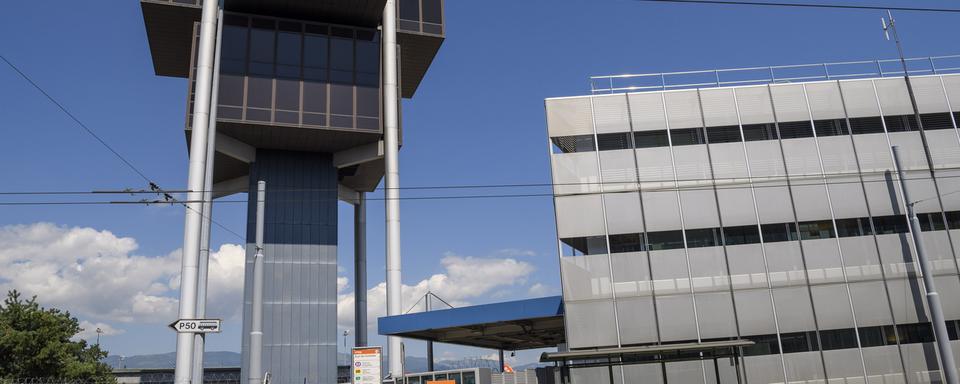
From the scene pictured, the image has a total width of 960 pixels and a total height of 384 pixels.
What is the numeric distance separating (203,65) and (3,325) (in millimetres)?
18695

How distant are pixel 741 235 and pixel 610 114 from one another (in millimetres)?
7064

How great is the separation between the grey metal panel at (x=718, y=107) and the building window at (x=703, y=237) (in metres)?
4.45

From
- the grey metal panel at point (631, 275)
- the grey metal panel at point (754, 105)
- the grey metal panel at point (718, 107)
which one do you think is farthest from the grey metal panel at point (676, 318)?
the grey metal panel at point (754, 105)

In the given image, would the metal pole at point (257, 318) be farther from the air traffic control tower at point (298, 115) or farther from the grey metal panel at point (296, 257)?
the grey metal panel at point (296, 257)

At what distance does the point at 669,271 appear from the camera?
2588cm

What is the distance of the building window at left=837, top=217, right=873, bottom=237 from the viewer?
85.9 feet

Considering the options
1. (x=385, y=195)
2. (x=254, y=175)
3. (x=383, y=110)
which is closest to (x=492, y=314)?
(x=385, y=195)

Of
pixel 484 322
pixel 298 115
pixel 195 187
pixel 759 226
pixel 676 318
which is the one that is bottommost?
pixel 676 318

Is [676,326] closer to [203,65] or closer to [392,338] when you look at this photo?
[392,338]

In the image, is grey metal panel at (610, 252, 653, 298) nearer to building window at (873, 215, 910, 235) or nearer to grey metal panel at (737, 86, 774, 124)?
grey metal panel at (737, 86, 774, 124)

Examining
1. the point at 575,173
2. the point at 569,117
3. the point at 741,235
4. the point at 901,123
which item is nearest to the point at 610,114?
the point at 569,117

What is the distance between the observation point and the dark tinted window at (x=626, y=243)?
2636cm

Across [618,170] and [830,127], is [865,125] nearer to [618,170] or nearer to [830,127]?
[830,127]

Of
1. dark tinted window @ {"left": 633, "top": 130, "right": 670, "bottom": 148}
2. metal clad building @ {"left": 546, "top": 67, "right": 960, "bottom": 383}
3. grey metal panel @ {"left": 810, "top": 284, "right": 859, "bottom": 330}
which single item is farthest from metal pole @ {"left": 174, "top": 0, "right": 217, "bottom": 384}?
grey metal panel @ {"left": 810, "top": 284, "right": 859, "bottom": 330}
